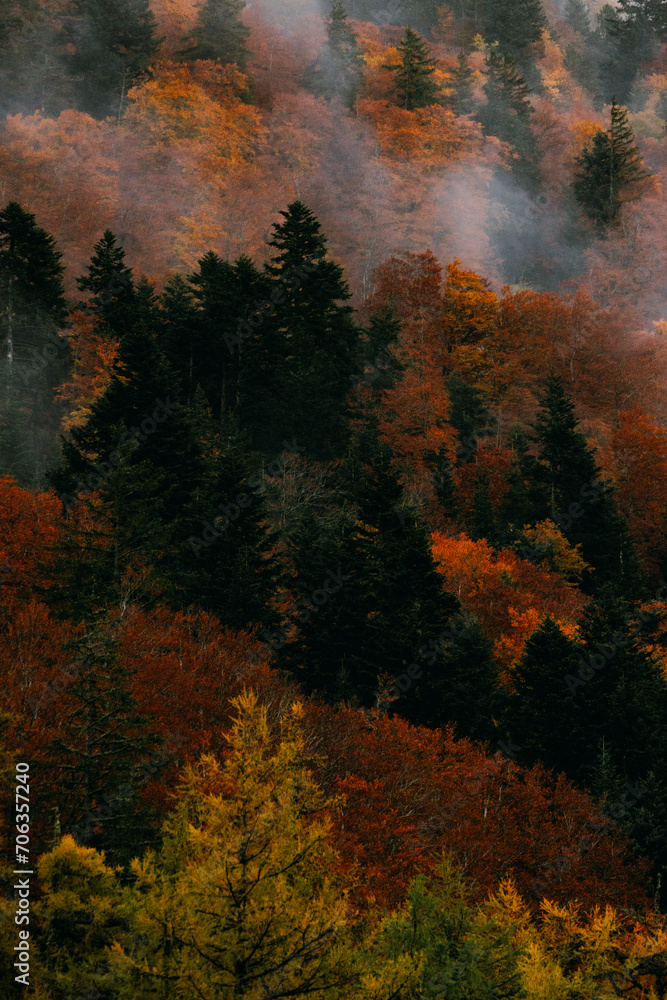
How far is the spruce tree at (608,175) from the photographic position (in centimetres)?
6812

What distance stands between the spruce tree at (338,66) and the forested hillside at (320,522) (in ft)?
1.22

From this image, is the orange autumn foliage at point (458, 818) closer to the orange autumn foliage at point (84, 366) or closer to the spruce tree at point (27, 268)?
the orange autumn foliage at point (84, 366)

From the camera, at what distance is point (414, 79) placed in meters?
69.2

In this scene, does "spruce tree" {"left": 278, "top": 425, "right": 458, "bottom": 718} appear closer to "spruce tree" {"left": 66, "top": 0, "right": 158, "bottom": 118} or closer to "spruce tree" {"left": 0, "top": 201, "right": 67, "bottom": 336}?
"spruce tree" {"left": 0, "top": 201, "right": 67, "bottom": 336}

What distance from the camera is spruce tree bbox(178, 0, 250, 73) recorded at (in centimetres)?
7044

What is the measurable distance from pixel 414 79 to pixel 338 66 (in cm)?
1026

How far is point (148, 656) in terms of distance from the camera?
2436 centimetres

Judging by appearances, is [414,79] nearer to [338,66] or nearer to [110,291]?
[338,66]

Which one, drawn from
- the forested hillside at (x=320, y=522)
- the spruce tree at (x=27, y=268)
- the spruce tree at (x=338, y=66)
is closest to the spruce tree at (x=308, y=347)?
the forested hillside at (x=320, y=522)

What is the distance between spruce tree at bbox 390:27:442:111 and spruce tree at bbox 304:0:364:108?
5170mm

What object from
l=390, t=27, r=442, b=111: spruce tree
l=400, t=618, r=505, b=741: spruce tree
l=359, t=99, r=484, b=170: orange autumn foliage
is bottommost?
l=400, t=618, r=505, b=741: spruce tree

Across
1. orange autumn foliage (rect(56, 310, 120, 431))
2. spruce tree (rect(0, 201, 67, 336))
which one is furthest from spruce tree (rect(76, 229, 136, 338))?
spruce tree (rect(0, 201, 67, 336))

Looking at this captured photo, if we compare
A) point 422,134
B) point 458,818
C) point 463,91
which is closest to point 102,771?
point 458,818

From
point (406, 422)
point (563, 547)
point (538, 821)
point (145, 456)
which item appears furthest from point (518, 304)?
point (538, 821)
